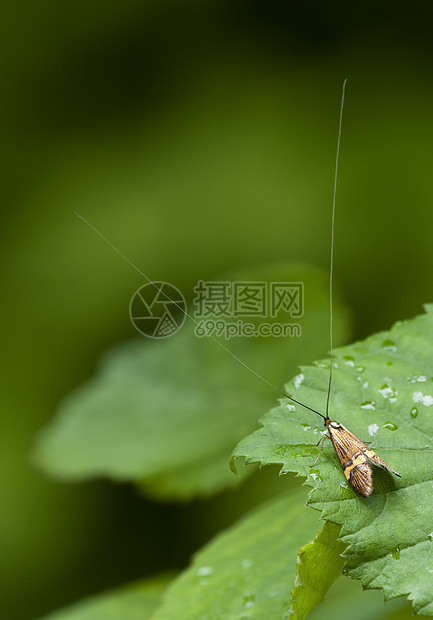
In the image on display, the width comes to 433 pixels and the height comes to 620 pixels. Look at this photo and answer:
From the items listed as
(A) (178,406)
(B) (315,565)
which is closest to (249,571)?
(B) (315,565)

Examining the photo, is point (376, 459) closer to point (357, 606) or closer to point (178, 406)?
point (357, 606)

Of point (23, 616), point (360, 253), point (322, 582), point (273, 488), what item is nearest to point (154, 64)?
point (360, 253)

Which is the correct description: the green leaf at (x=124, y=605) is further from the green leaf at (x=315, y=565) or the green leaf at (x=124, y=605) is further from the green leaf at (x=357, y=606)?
the green leaf at (x=315, y=565)

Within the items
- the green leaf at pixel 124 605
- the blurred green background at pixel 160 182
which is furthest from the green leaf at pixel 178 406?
the blurred green background at pixel 160 182

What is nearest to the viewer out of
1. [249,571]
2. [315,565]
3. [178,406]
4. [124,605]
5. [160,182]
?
[315,565]

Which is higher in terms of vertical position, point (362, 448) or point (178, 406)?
point (362, 448)

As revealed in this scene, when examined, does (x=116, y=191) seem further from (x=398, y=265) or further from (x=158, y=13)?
(x=398, y=265)
